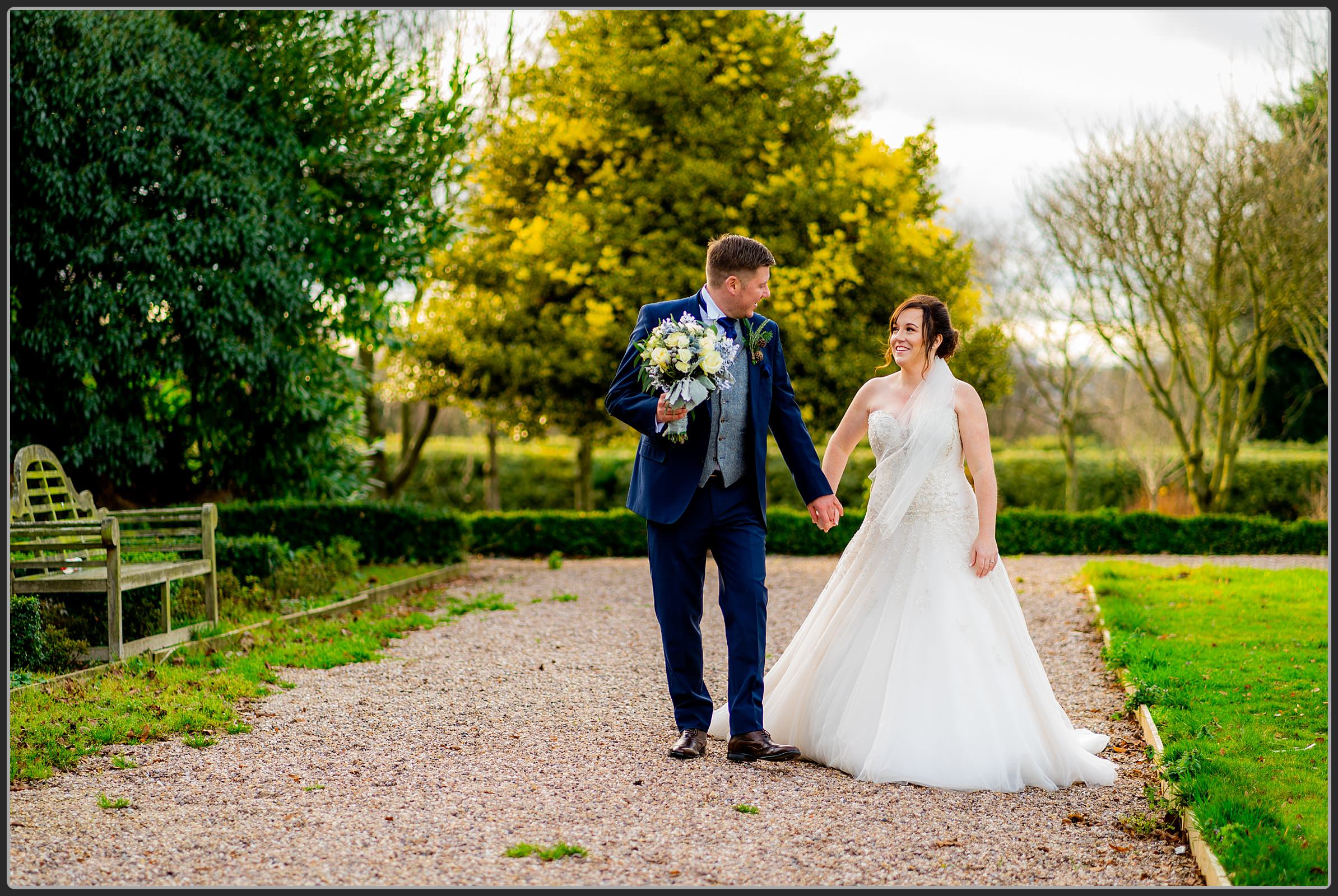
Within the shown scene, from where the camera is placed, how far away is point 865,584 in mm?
4684

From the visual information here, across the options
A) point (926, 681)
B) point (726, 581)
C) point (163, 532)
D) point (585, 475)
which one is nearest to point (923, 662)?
point (926, 681)

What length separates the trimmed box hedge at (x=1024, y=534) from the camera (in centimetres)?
1360

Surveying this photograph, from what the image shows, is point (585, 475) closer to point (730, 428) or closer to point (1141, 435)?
point (1141, 435)

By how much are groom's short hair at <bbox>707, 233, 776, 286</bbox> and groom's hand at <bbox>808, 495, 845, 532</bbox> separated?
0.98 metres

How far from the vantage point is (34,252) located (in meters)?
9.64

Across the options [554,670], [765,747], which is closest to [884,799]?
[765,747]

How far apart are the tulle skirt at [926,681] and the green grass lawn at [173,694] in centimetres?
262

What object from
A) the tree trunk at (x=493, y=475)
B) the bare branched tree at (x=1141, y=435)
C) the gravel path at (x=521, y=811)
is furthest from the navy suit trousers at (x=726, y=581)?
the bare branched tree at (x=1141, y=435)

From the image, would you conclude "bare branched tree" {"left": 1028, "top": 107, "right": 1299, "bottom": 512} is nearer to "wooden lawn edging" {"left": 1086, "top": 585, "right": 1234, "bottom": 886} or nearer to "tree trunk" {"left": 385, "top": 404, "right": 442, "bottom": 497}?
"tree trunk" {"left": 385, "top": 404, "right": 442, "bottom": 497}

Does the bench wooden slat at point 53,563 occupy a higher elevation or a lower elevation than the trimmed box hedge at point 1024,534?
higher

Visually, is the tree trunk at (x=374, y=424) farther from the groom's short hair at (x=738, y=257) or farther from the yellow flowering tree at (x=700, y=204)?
the groom's short hair at (x=738, y=257)

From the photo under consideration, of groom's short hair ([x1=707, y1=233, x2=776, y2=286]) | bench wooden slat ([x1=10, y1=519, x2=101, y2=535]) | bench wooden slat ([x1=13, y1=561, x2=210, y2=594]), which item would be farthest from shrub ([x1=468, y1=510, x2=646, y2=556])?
groom's short hair ([x1=707, y1=233, x2=776, y2=286])

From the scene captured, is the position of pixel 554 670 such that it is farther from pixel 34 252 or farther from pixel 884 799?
pixel 34 252

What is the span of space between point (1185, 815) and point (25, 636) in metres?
5.61
